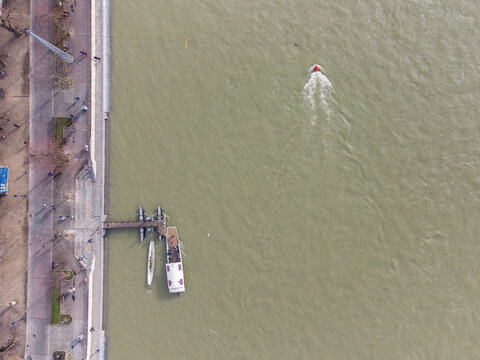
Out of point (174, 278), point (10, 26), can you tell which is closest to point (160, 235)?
point (174, 278)

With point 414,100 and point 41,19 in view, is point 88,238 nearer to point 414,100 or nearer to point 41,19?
point 41,19

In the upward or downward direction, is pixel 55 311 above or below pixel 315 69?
below

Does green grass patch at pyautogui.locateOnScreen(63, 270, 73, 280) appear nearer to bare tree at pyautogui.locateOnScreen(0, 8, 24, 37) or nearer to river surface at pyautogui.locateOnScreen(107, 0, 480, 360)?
river surface at pyautogui.locateOnScreen(107, 0, 480, 360)

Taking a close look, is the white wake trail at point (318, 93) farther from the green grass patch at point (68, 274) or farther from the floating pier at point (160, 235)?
the green grass patch at point (68, 274)

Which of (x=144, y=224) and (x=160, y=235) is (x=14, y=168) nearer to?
(x=144, y=224)

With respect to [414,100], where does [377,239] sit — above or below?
below

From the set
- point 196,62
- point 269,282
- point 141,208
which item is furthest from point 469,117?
point 141,208
